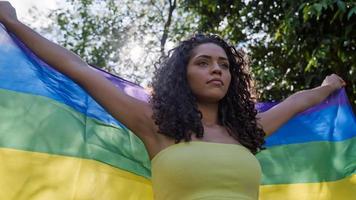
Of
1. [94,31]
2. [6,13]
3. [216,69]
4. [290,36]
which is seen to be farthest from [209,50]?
[94,31]

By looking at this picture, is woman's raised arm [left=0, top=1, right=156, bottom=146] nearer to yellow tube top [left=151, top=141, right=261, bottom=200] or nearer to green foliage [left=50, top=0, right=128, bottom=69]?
yellow tube top [left=151, top=141, right=261, bottom=200]

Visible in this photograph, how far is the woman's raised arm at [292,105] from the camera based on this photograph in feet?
8.84

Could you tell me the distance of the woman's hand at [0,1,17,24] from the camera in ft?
7.61

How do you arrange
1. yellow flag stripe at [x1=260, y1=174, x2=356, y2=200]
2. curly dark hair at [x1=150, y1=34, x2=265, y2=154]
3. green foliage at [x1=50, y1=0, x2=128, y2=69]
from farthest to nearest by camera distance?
green foliage at [x1=50, y1=0, x2=128, y2=69] < yellow flag stripe at [x1=260, y1=174, x2=356, y2=200] < curly dark hair at [x1=150, y1=34, x2=265, y2=154]

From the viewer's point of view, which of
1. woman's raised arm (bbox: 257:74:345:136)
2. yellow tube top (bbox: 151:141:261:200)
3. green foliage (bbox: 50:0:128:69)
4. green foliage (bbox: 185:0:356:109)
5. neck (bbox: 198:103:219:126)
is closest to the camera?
yellow tube top (bbox: 151:141:261:200)

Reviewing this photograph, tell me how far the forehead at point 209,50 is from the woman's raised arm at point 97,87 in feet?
1.06

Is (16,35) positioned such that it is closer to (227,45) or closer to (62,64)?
(62,64)

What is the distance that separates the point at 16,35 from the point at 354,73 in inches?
141

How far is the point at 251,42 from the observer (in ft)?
23.0

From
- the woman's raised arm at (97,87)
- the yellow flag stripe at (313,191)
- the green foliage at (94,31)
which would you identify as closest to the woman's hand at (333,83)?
the yellow flag stripe at (313,191)

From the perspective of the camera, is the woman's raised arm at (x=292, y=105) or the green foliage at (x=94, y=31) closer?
the woman's raised arm at (x=292, y=105)

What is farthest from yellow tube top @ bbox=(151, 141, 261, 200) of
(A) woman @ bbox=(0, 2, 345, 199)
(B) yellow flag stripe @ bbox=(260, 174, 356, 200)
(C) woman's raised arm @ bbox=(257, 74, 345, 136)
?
(B) yellow flag stripe @ bbox=(260, 174, 356, 200)

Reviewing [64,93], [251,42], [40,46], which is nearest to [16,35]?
[40,46]

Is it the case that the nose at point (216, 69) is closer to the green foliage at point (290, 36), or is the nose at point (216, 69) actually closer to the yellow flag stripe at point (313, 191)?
the yellow flag stripe at point (313, 191)
